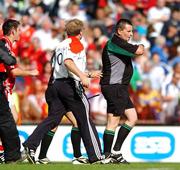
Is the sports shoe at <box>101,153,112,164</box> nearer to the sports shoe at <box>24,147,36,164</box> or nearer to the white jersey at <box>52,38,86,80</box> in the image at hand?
the sports shoe at <box>24,147,36,164</box>

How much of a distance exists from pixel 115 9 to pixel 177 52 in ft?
8.02

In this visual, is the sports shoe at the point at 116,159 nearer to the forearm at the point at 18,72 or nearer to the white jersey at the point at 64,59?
the white jersey at the point at 64,59

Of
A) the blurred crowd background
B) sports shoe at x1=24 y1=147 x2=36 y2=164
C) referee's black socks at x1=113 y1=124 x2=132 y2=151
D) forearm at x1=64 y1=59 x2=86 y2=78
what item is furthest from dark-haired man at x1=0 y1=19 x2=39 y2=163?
the blurred crowd background

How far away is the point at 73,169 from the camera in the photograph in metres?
12.8

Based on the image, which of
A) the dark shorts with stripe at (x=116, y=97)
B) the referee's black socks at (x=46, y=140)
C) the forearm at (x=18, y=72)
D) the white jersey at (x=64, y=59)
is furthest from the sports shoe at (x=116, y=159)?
the forearm at (x=18, y=72)

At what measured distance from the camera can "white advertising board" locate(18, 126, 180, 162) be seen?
17.2 metres

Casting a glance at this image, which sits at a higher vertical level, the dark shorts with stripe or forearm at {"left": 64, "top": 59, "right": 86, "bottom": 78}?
forearm at {"left": 64, "top": 59, "right": 86, "bottom": 78}

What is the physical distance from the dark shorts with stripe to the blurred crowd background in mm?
4271

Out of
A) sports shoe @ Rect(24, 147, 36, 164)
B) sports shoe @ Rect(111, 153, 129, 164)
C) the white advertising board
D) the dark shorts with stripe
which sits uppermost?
the dark shorts with stripe

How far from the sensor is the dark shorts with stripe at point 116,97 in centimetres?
1419

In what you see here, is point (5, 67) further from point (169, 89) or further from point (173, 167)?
point (169, 89)

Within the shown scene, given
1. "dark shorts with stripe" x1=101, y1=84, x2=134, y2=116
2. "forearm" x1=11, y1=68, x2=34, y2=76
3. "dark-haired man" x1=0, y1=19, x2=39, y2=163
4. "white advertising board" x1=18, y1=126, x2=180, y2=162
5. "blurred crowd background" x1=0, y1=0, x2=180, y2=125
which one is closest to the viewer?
"forearm" x1=11, y1=68, x2=34, y2=76

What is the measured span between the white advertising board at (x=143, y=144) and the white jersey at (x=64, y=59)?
3266mm

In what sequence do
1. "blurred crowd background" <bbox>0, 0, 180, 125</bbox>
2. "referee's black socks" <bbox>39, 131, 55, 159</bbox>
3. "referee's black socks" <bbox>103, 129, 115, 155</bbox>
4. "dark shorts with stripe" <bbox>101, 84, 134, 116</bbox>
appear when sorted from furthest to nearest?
"blurred crowd background" <bbox>0, 0, 180, 125</bbox> → "referee's black socks" <bbox>39, 131, 55, 159</bbox> → "referee's black socks" <bbox>103, 129, 115, 155</bbox> → "dark shorts with stripe" <bbox>101, 84, 134, 116</bbox>
